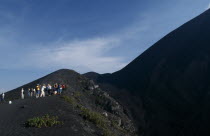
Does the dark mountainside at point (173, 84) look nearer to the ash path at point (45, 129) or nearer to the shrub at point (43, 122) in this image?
the ash path at point (45, 129)

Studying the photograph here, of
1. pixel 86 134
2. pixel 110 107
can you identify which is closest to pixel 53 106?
pixel 86 134

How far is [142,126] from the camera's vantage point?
1560 inches

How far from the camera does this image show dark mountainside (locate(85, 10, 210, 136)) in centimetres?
3912

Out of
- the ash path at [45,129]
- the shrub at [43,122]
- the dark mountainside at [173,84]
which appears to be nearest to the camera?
the ash path at [45,129]

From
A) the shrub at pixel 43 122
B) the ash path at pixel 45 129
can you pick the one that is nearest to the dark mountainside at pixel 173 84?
the ash path at pixel 45 129

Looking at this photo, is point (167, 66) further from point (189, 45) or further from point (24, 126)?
point (24, 126)

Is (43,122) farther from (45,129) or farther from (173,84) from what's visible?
(173,84)

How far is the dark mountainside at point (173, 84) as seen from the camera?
39125 millimetres

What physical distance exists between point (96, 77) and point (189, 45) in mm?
33391

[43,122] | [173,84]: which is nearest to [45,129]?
[43,122]

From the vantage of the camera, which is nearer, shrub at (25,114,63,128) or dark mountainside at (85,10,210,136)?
shrub at (25,114,63,128)

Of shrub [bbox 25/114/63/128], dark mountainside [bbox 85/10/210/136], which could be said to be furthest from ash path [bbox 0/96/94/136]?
dark mountainside [bbox 85/10/210/136]

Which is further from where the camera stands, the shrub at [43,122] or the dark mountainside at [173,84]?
the dark mountainside at [173,84]

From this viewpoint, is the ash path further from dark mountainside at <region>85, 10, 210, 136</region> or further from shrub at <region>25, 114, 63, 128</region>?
dark mountainside at <region>85, 10, 210, 136</region>
